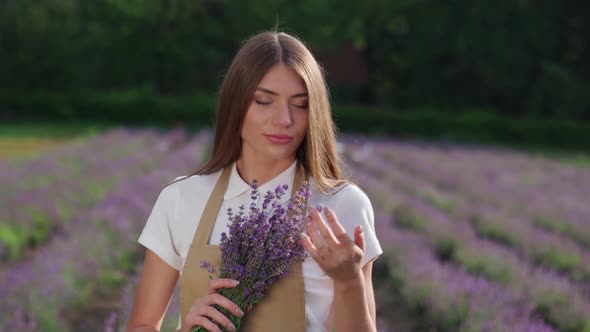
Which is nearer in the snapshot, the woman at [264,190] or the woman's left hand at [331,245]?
the woman's left hand at [331,245]

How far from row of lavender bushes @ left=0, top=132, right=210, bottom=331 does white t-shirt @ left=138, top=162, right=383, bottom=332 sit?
1824 millimetres

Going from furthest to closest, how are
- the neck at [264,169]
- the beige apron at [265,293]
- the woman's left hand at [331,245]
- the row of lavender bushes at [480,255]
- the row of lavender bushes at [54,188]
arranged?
the row of lavender bushes at [54,188]
the row of lavender bushes at [480,255]
the neck at [264,169]
the beige apron at [265,293]
the woman's left hand at [331,245]

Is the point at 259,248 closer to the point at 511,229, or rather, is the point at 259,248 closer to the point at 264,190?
the point at 264,190

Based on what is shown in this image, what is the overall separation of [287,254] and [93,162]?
11.4 metres

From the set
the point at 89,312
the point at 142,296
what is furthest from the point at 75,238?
the point at 142,296

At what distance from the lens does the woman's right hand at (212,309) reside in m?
1.81

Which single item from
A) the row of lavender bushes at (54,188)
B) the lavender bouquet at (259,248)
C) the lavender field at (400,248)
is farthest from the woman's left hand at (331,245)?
the row of lavender bushes at (54,188)

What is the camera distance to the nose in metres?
2.00

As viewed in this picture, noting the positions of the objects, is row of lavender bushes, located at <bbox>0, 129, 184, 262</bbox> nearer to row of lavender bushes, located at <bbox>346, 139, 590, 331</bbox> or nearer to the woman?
row of lavender bushes, located at <bbox>346, 139, 590, 331</bbox>

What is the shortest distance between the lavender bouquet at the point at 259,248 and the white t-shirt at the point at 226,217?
14cm

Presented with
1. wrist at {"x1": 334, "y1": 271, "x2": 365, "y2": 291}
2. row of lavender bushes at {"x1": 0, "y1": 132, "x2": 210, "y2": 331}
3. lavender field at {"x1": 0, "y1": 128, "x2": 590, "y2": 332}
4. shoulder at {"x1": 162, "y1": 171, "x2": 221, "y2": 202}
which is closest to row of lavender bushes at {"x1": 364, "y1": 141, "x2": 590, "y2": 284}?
lavender field at {"x1": 0, "y1": 128, "x2": 590, "y2": 332}

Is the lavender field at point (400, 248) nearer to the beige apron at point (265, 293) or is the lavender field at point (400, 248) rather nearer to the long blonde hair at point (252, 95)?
the long blonde hair at point (252, 95)

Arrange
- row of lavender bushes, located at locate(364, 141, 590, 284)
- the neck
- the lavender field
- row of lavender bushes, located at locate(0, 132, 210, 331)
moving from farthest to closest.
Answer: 1. row of lavender bushes, located at locate(364, 141, 590, 284)
2. the lavender field
3. row of lavender bushes, located at locate(0, 132, 210, 331)
4. the neck

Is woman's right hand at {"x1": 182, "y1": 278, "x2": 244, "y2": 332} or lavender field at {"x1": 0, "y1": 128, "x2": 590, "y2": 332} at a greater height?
woman's right hand at {"x1": 182, "y1": 278, "x2": 244, "y2": 332}
